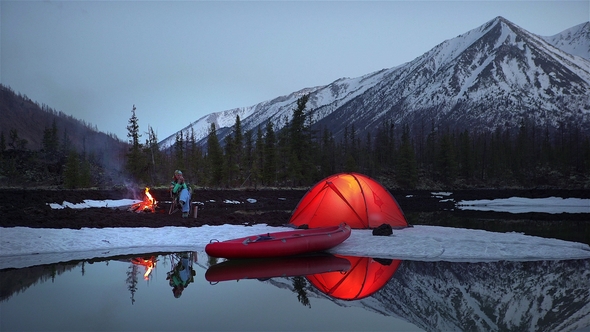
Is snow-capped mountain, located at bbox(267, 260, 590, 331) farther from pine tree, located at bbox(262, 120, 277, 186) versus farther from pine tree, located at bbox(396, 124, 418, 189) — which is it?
pine tree, located at bbox(396, 124, 418, 189)

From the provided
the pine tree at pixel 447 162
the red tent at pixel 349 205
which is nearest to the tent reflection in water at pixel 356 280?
the red tent at pixel 349 205

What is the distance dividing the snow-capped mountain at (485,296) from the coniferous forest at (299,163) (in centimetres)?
5435

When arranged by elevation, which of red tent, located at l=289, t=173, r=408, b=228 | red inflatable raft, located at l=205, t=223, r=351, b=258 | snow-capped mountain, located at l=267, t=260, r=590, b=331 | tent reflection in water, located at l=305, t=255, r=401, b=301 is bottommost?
snow-capped mountain, located at l=267, t=260, r=590, b=331

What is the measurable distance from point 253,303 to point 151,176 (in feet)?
201

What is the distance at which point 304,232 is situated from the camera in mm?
15047

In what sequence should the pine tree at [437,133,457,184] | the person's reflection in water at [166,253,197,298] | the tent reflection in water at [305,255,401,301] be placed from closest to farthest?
the tent reflection in water at [305,255,401,301] < the person's reflection in water at [166,253,197,298] < the pine tree at [437,133,457,184]

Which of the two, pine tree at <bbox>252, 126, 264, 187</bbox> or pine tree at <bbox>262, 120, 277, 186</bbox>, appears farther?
pine tree at <bbox>262, 120, 277, 186</bbox>

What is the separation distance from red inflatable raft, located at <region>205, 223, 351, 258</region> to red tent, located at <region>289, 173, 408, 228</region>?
4.00 m

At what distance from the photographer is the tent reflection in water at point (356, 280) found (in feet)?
32.7

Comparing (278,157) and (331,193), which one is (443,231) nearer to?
(331,193)

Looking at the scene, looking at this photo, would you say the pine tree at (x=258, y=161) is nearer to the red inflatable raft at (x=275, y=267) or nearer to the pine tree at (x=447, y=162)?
the pine tree at (x=447, y=162)

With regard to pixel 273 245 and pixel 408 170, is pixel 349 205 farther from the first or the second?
pixel 408 170

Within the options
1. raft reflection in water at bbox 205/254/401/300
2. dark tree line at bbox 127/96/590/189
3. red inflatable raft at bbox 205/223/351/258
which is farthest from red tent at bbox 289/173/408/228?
dark tree line at bbox 127/96/590/189

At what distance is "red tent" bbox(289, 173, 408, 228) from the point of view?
18.5 meters
